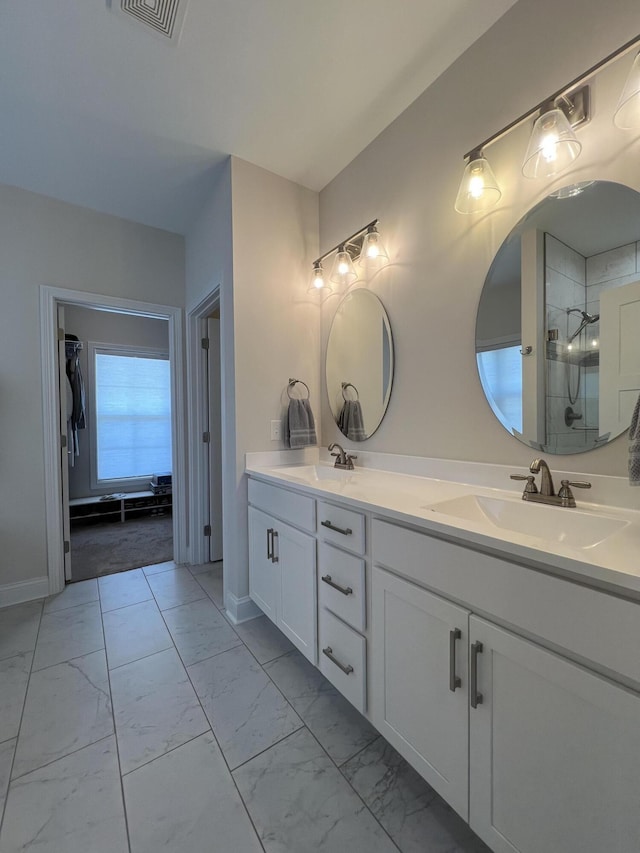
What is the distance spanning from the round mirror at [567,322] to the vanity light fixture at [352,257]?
2.30ft

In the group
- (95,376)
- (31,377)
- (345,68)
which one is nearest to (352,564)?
(345,68)

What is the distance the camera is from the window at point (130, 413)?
14.6 feet

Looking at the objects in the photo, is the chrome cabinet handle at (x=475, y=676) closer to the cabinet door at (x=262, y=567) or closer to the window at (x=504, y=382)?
the window at (x=504, y=382)

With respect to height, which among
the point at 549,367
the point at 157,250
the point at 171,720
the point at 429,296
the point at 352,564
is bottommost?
the point at 171,720

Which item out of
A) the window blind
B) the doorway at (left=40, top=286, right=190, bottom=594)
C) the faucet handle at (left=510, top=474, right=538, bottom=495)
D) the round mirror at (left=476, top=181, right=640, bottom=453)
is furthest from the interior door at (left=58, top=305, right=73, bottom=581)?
the faucet handle at (left=510, top=474, right=538, bottom=495)

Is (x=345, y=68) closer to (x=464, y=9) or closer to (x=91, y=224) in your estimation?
(x=464, y=9)

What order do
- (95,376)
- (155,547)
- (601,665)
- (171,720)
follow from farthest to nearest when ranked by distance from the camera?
(95,376)
(155,547)
(171,720)
(601,665)

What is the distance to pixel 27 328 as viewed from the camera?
2.40m

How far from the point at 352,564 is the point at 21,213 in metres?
3.09

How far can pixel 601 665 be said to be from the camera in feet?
2.19

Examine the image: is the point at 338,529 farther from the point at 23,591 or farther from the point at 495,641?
the point at 23,591

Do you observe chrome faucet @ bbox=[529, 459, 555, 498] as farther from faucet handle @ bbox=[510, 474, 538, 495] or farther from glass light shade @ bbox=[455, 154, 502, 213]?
glass light shade @ bbox=[455, 154, 502, 213]

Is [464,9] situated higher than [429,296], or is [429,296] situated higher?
[464,9]

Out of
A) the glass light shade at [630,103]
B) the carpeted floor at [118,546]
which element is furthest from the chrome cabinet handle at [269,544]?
the glass light shade at [630,103]
